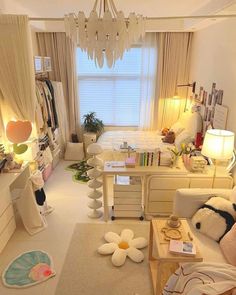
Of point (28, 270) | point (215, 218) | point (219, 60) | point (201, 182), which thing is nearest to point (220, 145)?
point (201, 182)

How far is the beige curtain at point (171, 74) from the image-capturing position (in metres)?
4.62

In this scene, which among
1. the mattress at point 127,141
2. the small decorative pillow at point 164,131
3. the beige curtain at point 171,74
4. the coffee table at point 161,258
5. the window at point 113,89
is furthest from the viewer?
the window at point 113,89

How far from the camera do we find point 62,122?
477cm

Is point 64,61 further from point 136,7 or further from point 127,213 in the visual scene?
point 127,213

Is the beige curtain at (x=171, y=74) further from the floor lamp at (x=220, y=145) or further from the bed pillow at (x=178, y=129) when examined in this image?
the floor lamp at (x=220, y=145)

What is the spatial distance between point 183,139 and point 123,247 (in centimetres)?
214

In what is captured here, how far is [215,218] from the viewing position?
85.1 inches

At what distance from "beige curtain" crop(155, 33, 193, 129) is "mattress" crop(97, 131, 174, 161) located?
0.48 meters

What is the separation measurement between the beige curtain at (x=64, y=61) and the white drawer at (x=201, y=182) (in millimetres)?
3152

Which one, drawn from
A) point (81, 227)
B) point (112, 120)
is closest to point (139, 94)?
point (112, 120)

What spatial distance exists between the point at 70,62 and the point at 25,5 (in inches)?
58.3

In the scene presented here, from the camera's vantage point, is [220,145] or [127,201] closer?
[220,145]

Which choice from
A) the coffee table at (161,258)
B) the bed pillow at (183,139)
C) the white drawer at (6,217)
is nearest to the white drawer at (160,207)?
the coffee table at (161,258)

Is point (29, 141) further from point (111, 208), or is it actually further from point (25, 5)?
point (25, 5)
